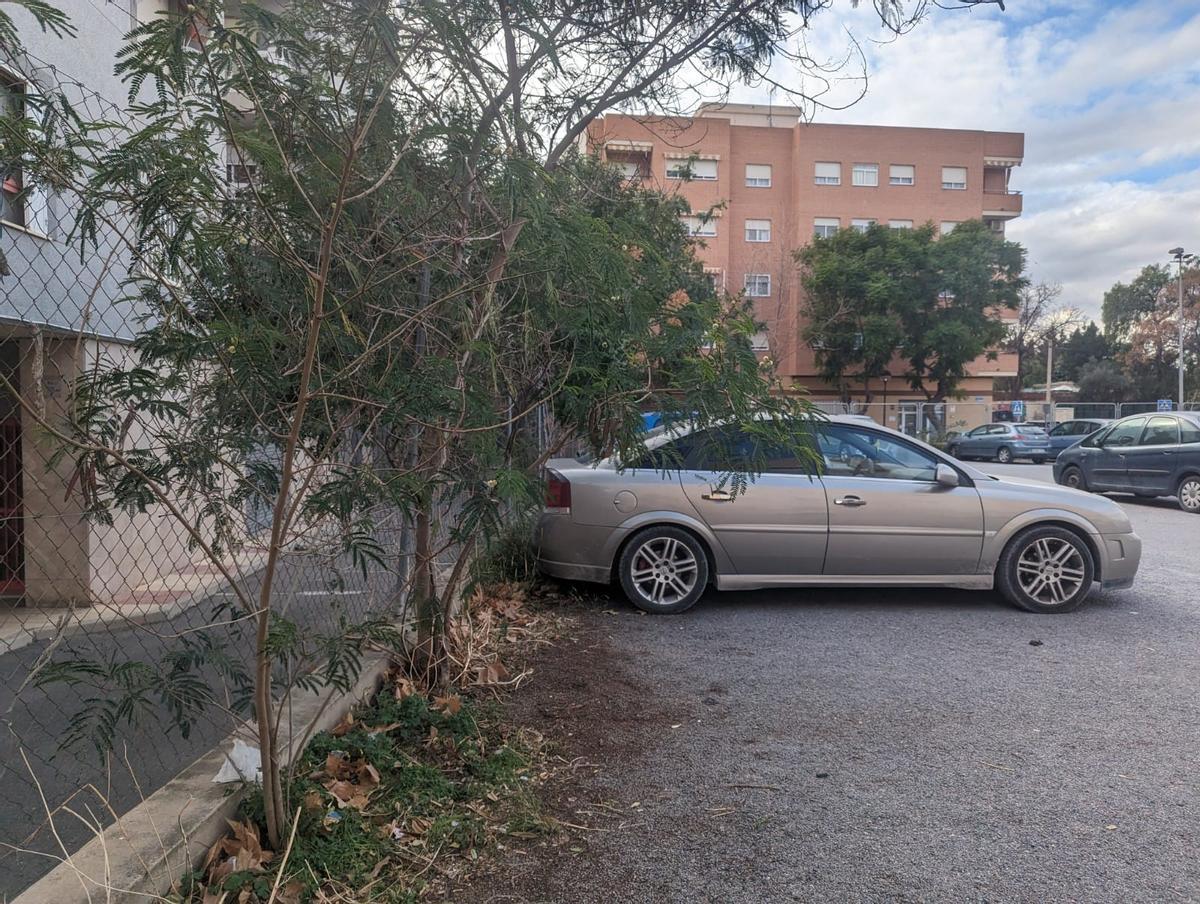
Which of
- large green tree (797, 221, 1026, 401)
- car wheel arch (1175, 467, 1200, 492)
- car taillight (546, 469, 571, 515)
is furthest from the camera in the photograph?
large green tree (797, 221, 1026, 401)

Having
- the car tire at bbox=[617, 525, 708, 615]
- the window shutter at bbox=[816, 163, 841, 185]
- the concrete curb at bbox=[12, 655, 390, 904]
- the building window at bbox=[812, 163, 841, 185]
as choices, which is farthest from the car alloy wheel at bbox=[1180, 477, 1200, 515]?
the window shutter at bbox=[816, 163, 841, 185]

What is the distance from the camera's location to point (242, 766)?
9.88 ft

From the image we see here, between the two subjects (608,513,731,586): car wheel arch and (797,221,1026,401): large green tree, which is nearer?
(608,513,731,586): car wheel arch

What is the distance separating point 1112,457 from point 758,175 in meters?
27.9

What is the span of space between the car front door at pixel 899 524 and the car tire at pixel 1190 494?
8.99 meters

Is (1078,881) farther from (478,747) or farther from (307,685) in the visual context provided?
(307,685)

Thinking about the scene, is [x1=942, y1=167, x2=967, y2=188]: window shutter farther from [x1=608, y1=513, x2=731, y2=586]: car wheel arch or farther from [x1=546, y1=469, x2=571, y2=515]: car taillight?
[x1=546, y1=469, x2=571, y2=515]: car taillight

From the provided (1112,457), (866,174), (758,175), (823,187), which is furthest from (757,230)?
(1112,457)

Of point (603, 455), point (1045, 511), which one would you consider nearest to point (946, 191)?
point (1045, 511)

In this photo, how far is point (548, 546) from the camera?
682 cm

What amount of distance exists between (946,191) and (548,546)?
39986 mm

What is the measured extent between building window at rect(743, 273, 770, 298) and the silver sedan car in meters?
29.1

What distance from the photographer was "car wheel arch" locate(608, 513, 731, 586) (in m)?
6.60

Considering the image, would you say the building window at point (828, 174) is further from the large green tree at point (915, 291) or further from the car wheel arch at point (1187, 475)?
the car wheel arch at point (1187, 475)
